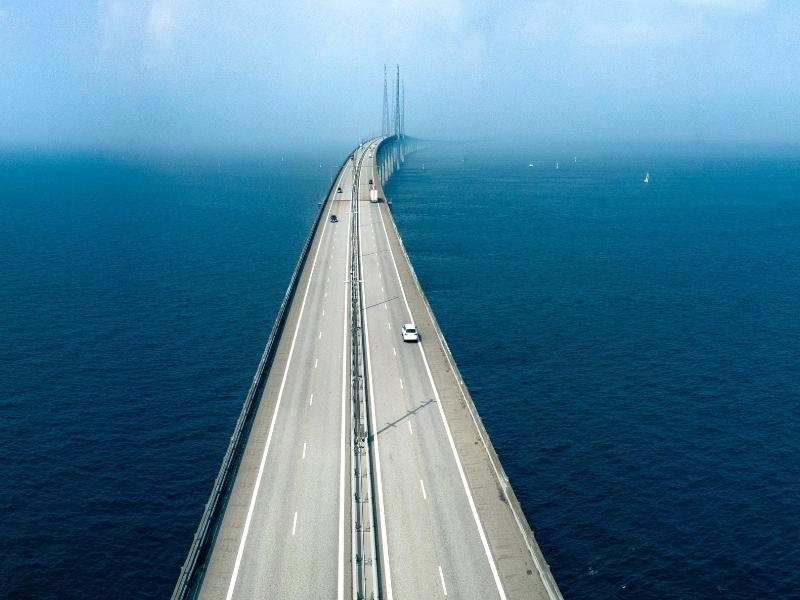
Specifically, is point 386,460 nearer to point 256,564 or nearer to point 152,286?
point 256,564

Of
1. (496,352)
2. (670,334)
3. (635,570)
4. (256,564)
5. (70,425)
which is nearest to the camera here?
(256,564)

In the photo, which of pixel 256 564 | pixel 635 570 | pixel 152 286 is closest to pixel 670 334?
pixel 635 570

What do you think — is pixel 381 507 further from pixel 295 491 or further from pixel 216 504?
pixel 216 504

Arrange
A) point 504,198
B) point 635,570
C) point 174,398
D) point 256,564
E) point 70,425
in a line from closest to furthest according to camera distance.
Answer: point 256,564
point 635,570
point 70,425
point 174,398
point 504,198

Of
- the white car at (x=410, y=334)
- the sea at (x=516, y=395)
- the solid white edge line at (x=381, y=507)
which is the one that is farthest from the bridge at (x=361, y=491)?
the sea at (x=516, y=395)

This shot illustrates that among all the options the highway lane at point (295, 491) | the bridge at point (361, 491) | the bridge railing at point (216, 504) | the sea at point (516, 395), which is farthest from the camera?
the sea at point (516, 395)

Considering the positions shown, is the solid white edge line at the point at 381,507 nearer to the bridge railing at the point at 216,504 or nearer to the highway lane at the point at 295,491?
the highway lane at the point at 295,491
